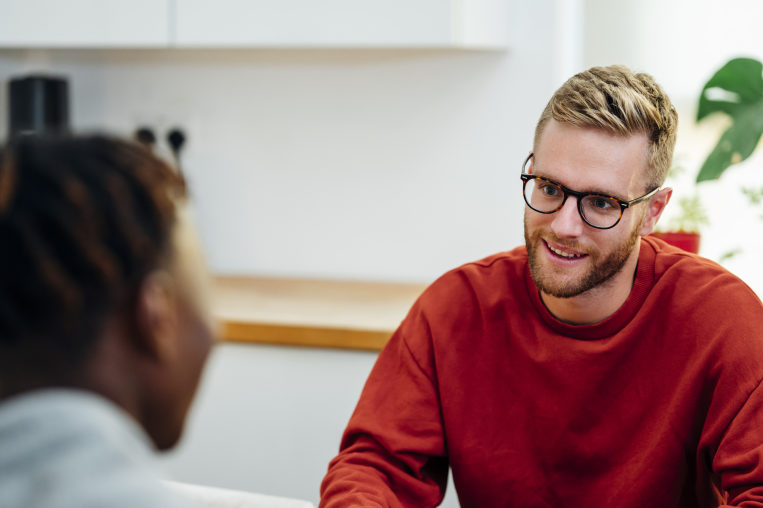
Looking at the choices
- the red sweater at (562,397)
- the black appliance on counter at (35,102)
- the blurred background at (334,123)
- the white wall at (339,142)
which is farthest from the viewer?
the black appliance on counter at (35,102)

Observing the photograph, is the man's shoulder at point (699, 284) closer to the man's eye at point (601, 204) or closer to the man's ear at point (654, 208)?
the man's ear at point (654, 208)

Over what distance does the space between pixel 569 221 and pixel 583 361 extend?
8.7 inches

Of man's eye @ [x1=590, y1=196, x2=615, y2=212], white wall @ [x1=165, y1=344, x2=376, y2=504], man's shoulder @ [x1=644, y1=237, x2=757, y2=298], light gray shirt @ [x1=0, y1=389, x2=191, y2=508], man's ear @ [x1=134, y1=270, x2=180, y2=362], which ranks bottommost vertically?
white wall @ [x1=165, y1=344, x2=376, y2=504]

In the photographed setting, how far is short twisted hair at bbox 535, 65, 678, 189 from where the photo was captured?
4.62 ft

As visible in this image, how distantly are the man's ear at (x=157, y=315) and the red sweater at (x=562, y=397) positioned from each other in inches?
27.7

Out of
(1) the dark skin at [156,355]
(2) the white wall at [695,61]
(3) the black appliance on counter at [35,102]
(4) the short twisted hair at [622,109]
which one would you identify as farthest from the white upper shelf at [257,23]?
(1) the dark skin at [156,355]

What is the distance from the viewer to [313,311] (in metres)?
2.23

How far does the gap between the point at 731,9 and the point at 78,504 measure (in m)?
2.12

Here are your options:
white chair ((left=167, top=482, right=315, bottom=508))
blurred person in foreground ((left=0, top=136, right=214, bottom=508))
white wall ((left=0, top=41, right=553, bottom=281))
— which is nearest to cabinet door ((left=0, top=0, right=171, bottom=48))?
white wall ((left=0, top=41, right=553, bottom=281))

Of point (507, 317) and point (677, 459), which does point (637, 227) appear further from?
point (677, 459)

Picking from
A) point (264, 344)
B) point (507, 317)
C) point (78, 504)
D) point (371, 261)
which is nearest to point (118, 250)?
point (78, 504)

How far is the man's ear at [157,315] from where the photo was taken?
66cm

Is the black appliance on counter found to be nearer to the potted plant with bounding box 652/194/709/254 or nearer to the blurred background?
the blurred background

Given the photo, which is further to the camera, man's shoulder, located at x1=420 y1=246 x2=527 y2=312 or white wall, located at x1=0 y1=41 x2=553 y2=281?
white wall, located at x1=0 y1=41 x2=553 y2=281
